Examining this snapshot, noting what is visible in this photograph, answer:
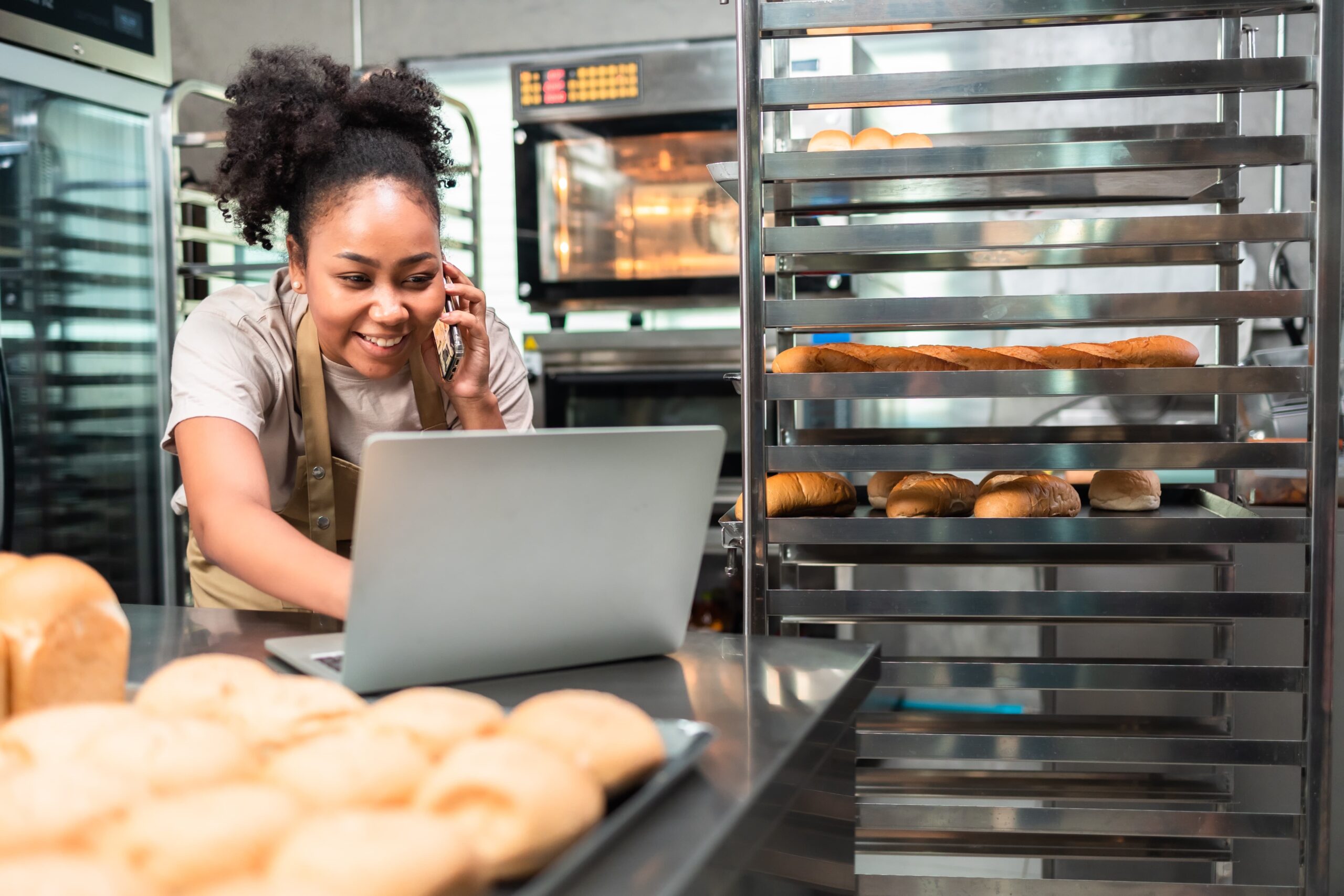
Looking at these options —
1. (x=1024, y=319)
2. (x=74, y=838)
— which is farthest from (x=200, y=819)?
(x=1024, y=319)

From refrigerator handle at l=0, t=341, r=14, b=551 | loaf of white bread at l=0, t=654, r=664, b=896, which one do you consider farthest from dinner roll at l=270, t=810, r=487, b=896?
refrigerator handle at l=0, t=341, r=14, b=551

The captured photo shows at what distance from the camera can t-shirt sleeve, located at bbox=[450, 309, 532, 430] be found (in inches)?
78.8

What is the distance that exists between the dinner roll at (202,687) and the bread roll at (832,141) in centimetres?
139

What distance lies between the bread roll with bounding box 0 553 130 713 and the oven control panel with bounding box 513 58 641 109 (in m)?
2.95

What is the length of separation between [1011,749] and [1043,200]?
A: 0.80m

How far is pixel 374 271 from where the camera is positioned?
1604 millimetres

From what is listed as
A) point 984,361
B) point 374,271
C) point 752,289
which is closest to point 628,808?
point 752,289

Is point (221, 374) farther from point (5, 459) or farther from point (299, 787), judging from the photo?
point (5, 459)

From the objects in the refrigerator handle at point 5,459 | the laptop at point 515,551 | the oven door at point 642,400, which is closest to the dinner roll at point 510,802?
the laptop at point 515,551

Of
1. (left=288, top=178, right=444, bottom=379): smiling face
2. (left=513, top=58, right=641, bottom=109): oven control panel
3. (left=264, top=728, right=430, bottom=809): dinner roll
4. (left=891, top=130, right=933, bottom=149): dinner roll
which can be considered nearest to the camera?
(left=264, top=728, right=430, bottom=809): dinner roll

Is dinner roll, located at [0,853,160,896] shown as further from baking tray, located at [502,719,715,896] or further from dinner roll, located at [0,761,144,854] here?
baking tray, located at [502,719,715,896]

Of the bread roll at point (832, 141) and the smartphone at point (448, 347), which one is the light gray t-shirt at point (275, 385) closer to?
the smartphone at point (448, 347)

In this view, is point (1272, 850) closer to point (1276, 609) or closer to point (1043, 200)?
point (1276, 609)

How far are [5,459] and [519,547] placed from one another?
242cm
